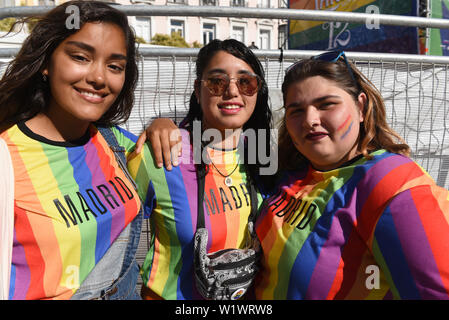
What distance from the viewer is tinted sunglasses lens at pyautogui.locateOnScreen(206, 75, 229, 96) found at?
1.82m

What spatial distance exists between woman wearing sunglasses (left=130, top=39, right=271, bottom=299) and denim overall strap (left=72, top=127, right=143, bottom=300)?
0.26 feet

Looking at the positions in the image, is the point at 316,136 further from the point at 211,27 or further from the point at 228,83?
the point at 211,27

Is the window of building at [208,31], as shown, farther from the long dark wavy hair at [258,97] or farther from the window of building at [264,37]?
the long dark wavy hair at [258,97]

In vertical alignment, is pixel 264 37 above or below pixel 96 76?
above

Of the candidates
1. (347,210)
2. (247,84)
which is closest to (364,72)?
(247,84)

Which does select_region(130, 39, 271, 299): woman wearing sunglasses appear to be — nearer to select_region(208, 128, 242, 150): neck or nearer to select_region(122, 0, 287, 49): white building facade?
select_region(208, 128, 242, 150): neck

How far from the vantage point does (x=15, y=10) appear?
2121 millimetres

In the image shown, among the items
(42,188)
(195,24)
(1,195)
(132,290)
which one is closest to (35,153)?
(42,188)

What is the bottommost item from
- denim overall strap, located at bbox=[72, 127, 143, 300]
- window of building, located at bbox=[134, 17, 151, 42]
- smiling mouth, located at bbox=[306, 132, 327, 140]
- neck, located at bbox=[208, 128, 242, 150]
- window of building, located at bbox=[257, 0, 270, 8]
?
denim overall strap, located at bbox=[72, 127, 143, 300]

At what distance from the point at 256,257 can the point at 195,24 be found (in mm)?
25196

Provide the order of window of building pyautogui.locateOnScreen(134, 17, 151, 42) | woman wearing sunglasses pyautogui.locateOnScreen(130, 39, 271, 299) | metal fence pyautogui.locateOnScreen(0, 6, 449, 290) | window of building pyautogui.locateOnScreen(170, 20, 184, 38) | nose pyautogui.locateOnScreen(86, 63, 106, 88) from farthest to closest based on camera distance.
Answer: window of building pyautogui.locateOnScreen(170, 20, 184, 38)
window of building pyautogui.locateOnScreen(134, 17, 151, 42)
metal fence pyautogui.locateOnScreen(0, 6, 449, 290)
woman wearing sunglasses pyautogui.locateOnScreen(130, 39, 271, 299)
nose pyautogui.locateOnScreen(86, 63, 106, 88)

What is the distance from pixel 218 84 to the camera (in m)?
1.83

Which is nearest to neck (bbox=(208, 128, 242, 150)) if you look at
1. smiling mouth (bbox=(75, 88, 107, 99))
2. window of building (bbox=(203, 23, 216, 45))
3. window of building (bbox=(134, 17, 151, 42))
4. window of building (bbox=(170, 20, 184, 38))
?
smiling mouth (bbox=(75, 88, 107, 99))

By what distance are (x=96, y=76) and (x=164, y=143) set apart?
0.48 meters
